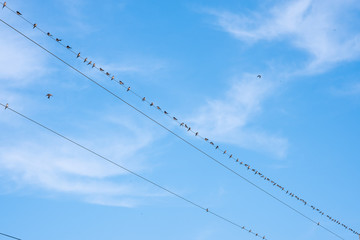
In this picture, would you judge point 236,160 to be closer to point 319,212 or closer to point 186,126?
point 186,126

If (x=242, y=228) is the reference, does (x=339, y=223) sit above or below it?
above

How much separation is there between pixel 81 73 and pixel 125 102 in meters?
3.05

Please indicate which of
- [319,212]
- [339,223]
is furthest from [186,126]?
[339,223]

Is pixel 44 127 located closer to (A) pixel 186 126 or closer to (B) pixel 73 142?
(B) pixel 73 142

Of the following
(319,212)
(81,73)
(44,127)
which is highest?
(319,212)

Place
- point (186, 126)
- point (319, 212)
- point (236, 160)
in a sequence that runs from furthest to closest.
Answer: point (319, 212) → point (236, 160) → point (186, 126)

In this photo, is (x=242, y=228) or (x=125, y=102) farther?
(x=242, y=228)

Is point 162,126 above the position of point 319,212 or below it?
below

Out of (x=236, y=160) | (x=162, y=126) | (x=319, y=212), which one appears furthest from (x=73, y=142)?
(x=319, y=212)

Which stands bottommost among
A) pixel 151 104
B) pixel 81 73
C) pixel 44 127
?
pixel 44 127

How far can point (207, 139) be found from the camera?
91.8 feet

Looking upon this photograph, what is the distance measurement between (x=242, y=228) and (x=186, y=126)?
36.4ft

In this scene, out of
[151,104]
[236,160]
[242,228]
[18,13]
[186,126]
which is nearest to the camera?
[18,13]

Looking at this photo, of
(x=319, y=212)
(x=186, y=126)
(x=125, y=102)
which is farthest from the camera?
(x=319, y=212)
